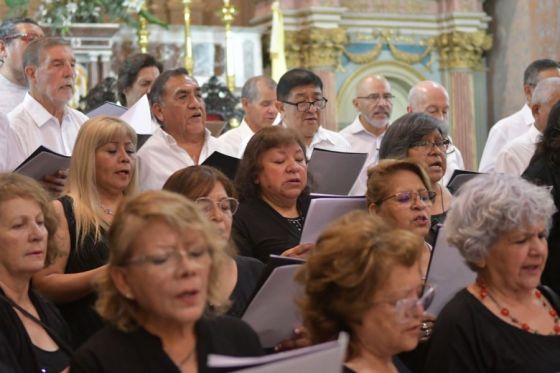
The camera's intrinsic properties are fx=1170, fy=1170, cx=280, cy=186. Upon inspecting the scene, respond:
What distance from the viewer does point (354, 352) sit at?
281 centimetres

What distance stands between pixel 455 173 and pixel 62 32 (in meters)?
4.77

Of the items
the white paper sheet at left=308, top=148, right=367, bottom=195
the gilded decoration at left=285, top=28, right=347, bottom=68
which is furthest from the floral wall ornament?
the white paper sheet at left=308, top=148, right=367, bottom=195

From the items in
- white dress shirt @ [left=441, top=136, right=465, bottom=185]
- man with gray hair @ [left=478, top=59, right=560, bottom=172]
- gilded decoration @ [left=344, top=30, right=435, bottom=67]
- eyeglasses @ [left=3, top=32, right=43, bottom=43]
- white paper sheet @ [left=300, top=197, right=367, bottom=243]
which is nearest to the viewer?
white paper sheet @ [left=300, top=197, right=367, bottom=243]

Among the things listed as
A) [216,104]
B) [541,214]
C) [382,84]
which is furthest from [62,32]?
[541,214]

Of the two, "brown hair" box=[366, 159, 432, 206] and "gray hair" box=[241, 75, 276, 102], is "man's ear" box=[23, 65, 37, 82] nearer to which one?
"gray hair" box=[241, 75, 276, 102]

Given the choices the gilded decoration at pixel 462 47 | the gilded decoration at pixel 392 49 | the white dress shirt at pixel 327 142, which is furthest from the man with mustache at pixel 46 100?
the gilded decoration at pixel 462 47

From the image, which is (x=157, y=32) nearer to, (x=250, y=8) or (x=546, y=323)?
(x=250, y=8)

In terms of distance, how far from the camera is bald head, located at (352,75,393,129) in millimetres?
6715

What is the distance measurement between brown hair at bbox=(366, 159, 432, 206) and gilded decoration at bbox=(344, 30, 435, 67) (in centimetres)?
743

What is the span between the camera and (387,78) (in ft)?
38.8

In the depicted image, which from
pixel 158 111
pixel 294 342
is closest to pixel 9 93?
pixel 158 111

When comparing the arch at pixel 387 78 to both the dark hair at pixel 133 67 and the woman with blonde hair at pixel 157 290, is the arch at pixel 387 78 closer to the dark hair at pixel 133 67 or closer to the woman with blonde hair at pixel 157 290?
the dark hair at pixel 133 67

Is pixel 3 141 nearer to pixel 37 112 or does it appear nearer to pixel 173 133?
pixel 37 112

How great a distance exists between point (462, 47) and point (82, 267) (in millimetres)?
8457
